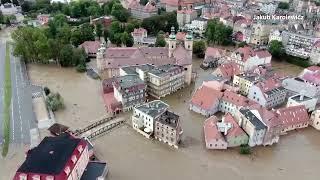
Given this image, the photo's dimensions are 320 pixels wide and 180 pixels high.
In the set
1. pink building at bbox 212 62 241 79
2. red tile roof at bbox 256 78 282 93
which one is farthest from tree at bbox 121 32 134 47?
red tile roof at bbox 256 78 282 93

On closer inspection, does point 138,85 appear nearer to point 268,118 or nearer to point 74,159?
point 268,118

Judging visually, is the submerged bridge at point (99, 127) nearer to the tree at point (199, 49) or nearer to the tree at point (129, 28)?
the tree at point (199, 49)

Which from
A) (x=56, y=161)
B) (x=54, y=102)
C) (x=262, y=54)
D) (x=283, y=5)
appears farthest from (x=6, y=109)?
(x=283, y=5)

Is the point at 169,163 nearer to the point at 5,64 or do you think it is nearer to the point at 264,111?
the point at 264,111

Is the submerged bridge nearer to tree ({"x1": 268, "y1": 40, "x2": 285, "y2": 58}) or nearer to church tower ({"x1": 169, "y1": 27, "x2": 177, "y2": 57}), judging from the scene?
church tower ({"x1": 169, "y1": 27, "x2": 177, "y2": 57})

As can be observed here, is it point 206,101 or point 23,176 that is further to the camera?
point 206,101

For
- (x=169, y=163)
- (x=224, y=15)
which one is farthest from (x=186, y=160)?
(x=224, y=15)
